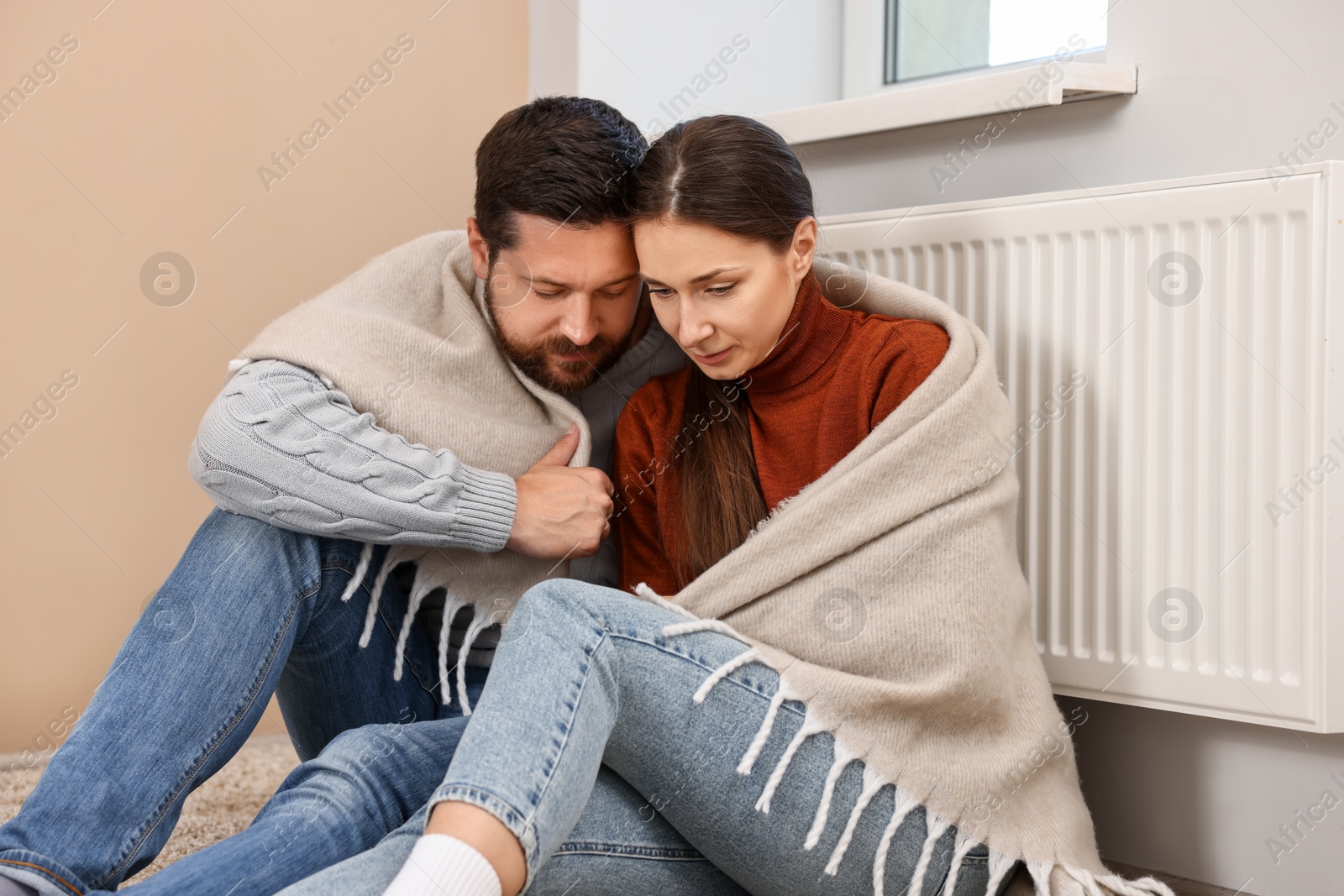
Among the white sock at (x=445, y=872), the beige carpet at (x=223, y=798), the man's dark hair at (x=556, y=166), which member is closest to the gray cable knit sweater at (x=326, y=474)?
the man's dark hair at (x=556, y=166)

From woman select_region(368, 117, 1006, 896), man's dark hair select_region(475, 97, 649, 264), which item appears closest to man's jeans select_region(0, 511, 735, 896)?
woman select_region(368, 117, 1006, 896)

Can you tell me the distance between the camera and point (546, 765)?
0.72 metres

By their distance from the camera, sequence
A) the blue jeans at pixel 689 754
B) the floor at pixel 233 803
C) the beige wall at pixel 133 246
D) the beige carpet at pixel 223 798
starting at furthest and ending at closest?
the beige wall at pixel 133 246 < the beige carpet at pixel 223 798 < the floor at pixel 233 803 < the blue jeans at pixel 689 754

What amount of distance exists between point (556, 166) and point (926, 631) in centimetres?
59

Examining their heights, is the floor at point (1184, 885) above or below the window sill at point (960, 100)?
below

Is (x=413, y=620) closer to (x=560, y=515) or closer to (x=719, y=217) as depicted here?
(x=560, y=515)

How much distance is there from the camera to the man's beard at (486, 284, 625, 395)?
1146 mm

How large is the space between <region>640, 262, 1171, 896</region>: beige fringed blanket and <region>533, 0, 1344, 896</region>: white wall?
11.3 inches

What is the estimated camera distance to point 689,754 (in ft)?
2.67

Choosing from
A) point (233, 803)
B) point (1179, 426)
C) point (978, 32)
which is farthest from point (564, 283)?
point (233, 803)

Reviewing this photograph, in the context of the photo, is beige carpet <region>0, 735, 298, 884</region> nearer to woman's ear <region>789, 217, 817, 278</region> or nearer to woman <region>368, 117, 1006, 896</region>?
woman <region>368, 117, 1006, 896</region>

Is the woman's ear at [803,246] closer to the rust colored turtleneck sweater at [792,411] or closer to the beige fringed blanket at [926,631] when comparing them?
the rust colored turtleneck sweater at [792,411]

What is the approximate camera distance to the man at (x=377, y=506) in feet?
2.78

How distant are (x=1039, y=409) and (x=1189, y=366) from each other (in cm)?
16
